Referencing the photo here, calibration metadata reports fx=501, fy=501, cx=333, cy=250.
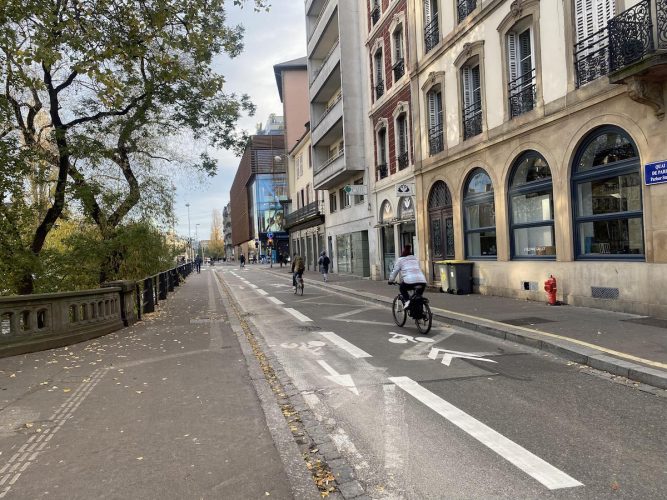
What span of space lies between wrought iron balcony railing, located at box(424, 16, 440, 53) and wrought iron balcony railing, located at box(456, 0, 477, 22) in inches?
58.4

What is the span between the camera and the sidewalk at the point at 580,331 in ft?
20.5

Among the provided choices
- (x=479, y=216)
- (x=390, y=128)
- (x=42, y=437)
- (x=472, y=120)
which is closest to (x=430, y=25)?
(x=472, y=120)

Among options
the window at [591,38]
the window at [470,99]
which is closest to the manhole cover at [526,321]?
the window at [591,38]

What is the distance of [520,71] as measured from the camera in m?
13.6

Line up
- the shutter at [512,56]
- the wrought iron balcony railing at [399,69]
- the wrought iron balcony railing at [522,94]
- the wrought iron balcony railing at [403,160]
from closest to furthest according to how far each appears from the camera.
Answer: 1. the wrought iron balcony railing at [522,94]
2. the shutter at [512,56]
3. the wrought iron balcony railing at [403,160]
4. the wrought iron balcony railing at [399,69]

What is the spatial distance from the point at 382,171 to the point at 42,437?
2053cm

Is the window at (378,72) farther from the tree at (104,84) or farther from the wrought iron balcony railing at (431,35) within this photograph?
the tree at (104,84)

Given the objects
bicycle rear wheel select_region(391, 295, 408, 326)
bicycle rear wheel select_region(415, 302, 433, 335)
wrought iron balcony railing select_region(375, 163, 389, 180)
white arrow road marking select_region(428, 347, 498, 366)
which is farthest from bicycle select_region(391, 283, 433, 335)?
wrought iron balcony railing select_region(375, 163, 389, 180)

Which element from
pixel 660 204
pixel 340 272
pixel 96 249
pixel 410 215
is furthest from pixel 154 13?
pixel 340 272

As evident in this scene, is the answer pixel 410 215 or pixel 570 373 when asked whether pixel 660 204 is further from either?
pixel 410 215

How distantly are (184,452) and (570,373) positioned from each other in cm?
475

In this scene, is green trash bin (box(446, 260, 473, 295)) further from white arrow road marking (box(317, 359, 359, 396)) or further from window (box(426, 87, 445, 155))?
white arrow road marking (box(317, 359, 359, 396))

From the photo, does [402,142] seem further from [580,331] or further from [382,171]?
[580,331]

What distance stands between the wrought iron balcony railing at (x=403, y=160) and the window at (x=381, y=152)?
75.3 inches
